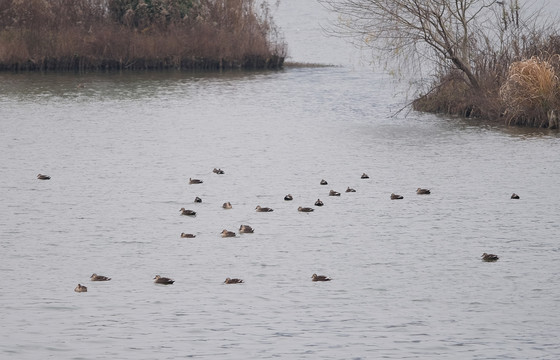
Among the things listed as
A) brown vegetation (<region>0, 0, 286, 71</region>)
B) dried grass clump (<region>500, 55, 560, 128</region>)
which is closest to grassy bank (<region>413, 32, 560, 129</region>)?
dried grass clump (<region>500, 55, 560, 128</region>)

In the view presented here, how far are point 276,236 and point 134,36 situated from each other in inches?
995

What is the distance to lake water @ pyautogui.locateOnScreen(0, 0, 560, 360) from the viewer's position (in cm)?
1141

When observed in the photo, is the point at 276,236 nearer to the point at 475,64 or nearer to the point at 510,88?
the point at 510,88

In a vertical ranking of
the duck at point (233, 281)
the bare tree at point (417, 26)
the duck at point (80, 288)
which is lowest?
the duck at point (80, 288)

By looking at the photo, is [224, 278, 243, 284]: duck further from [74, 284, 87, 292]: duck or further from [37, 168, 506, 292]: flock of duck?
[74, 284, 87, 292]: duck

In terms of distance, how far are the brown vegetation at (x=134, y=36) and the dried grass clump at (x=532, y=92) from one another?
1563 cm

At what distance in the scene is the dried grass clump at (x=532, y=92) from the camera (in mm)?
25125

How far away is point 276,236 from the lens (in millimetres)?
15719

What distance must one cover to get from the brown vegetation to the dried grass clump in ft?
51.3

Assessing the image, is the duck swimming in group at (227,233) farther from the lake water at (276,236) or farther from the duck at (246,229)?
the duck at (246,229)

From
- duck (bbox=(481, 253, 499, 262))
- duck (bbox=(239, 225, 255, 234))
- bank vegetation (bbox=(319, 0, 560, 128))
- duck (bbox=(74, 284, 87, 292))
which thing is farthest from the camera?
bank vegetation (bbox=(319, 0, 560, 128))

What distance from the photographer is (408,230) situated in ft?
52.7

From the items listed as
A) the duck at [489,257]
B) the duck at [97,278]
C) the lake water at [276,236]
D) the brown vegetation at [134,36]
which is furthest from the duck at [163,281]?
the brown vegetation at [134,36]

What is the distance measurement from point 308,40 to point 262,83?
78.3ft
